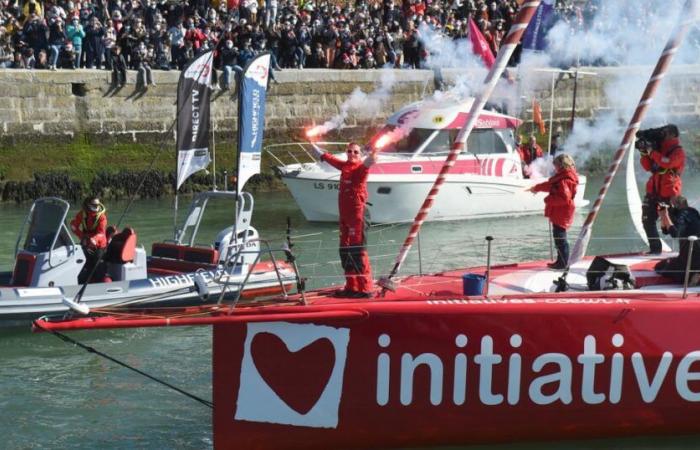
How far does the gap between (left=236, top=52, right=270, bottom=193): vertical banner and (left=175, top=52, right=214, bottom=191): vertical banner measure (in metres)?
1.10

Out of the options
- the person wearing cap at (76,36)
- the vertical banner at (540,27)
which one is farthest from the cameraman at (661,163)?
the person wearing cap at (76,36)

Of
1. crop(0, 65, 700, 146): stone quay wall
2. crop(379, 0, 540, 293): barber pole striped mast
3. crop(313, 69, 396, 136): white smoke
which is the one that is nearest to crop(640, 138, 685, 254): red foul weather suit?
crop(379, 0, 540, 293): barber pole striped mast

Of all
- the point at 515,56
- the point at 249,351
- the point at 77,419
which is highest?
the point at 515,56

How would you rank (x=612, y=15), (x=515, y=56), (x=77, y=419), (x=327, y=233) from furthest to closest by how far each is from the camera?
(x=515, y=56)
(x=612, y=15)
(x=327, y=233)
(x=77, y=419)

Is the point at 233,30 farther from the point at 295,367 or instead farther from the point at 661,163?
the point at 295,367

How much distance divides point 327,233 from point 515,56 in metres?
9.22

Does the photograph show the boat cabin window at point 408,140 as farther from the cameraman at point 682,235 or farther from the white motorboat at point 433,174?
the cameraman at point 682,235

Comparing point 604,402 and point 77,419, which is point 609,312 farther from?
point 77,419

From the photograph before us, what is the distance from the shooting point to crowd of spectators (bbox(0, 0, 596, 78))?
82.9 feet

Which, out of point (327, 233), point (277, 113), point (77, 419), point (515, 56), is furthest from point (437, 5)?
point (77, 419)

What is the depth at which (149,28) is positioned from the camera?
26469 mm

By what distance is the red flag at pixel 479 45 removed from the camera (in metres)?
25.9

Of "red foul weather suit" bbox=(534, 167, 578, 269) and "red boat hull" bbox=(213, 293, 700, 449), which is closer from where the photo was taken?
"red boat hull" bbox=(213, 293, 700, 449)

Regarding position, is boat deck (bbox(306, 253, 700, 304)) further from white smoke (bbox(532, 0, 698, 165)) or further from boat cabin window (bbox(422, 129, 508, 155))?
boat cabin window (bbox(422, 129, 508, 155))
